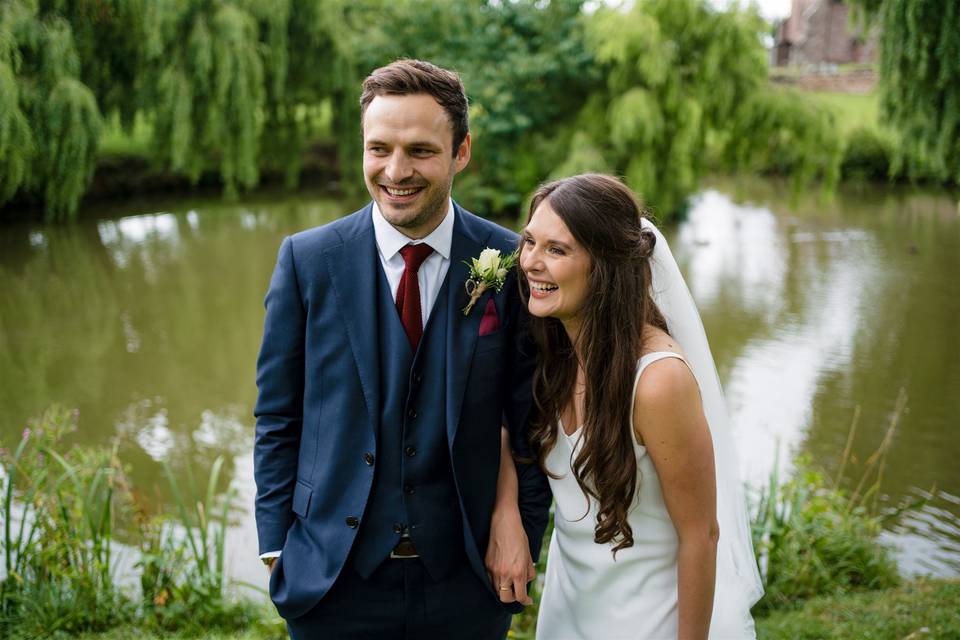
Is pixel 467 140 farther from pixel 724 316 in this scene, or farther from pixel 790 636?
pixel 724 316

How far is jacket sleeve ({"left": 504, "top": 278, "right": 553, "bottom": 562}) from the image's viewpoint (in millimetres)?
2141

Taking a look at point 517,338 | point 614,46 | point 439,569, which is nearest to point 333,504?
point 439,569

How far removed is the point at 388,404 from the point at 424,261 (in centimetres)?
36

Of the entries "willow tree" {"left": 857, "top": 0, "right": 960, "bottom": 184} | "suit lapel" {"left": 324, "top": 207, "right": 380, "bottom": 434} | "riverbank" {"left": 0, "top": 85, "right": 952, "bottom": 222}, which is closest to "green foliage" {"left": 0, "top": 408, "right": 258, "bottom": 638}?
"suit lapel" {"left": 324, "top": 207, "right": 380, "bottom": 434}

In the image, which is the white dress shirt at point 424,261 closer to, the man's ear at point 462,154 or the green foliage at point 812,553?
the man's ear at point 462,154

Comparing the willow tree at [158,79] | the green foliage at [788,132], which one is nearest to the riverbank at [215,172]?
the green foliage at [788,132]

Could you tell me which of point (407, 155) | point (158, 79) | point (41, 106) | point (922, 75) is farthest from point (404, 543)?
point (158, 79)

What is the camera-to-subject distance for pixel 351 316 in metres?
1.98

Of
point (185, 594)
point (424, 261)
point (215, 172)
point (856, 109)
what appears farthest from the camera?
point (856, 109)

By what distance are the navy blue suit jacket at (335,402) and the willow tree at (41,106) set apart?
817 cm

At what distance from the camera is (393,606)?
199 centimetres

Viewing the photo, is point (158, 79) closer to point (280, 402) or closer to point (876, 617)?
point (280, 402)

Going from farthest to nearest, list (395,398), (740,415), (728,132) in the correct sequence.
Result: (728,132), (740,415), (395,398)

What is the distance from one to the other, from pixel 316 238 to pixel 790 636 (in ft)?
8.18
